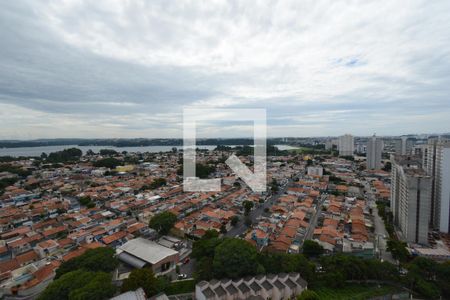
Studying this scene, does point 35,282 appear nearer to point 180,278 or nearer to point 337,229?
point 180,278

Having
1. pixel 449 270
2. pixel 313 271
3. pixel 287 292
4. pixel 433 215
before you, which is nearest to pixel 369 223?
pixel 433 215

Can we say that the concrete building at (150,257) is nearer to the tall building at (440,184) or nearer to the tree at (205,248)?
the tree at (205,248)

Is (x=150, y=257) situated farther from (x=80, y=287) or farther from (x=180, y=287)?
(x=80, y=287)

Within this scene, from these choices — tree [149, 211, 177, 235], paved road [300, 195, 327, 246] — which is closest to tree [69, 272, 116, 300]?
tree [149, 211, 177, 235]

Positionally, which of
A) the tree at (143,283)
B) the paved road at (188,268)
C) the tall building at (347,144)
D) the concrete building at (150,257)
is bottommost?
the paved road at (188,268)

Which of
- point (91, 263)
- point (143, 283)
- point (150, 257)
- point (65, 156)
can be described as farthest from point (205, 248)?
point (65, 156)

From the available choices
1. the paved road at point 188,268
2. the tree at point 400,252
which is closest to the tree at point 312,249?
the tree at point 400,252
